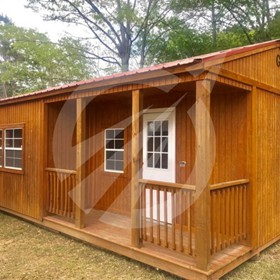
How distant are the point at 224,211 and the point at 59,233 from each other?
3150mm

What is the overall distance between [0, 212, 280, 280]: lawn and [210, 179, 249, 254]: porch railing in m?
0.44

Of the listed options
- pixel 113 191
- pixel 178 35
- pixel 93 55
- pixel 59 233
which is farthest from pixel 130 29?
pixel 59 233

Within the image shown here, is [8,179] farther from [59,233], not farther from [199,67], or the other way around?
[199,67]

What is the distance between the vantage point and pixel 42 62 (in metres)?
18.5

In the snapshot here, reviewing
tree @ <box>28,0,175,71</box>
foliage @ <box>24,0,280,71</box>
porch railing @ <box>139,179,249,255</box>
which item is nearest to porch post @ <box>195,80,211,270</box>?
porch railing @ <box>139,179,249,255</box>

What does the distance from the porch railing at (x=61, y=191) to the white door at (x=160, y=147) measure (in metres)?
1.40

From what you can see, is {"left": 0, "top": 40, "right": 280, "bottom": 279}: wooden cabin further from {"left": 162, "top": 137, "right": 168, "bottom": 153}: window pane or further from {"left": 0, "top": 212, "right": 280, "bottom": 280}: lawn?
{"left": 0, "top": 212, "right": 280, "bottom": 280}: lawn

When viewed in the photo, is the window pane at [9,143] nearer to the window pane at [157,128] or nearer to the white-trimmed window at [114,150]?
the white-trimmed window at [114,150]

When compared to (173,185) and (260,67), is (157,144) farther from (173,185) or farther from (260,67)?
(260,67)

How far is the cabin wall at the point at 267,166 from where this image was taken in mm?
4273

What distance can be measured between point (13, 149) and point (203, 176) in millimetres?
4968

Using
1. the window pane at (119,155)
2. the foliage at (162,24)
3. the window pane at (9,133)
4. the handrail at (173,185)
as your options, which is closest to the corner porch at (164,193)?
the handrail at (173,185)

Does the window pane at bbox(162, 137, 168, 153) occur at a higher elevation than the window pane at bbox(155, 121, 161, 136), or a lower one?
lower

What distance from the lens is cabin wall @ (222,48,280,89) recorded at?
3.82 meters
